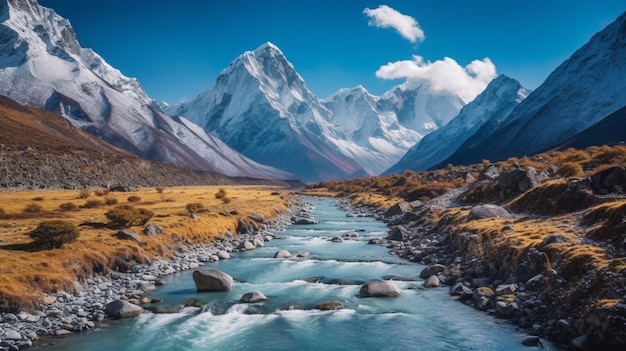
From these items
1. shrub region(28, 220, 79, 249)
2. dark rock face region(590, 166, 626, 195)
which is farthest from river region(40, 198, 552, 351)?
dark rock face region(590, 166, 626, 195)

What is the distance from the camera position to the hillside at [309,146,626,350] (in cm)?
2103

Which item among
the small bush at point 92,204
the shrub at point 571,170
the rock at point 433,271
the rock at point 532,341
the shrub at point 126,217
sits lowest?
the rock at point 532,341

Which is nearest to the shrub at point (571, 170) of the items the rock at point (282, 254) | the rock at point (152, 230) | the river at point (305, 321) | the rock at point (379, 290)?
the river at point (305, 321)

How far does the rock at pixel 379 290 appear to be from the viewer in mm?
32094

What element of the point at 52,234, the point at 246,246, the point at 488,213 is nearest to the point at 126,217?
the point at 52,234

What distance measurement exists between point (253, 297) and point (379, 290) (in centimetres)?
919

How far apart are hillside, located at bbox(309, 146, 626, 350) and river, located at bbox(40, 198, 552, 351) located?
1832mm

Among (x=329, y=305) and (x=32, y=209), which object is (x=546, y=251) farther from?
(x=32, y=209)

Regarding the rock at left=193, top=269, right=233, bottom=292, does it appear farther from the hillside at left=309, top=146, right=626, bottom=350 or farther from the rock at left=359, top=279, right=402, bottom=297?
the hillside at left=309, top=146, right=626, bottom=350

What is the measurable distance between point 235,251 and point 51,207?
3263 centimetres

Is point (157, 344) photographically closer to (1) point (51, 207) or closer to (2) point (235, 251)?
(2) point (235, 251)

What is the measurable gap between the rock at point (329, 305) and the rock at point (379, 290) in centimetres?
288

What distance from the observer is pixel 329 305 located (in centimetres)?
2991

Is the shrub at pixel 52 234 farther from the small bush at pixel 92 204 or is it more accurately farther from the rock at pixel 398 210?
the rock at pixel 398 210
